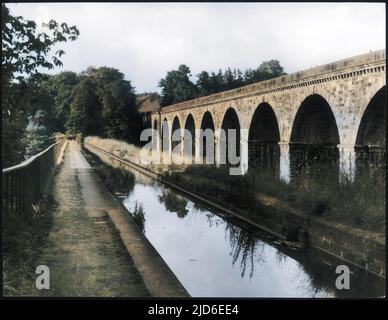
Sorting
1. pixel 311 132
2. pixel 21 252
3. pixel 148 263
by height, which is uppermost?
pixel 311 132

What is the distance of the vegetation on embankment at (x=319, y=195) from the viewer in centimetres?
730

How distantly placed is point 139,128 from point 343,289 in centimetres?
3263

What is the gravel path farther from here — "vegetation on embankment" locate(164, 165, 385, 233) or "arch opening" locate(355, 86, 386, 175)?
"arch opening" locate(355, 86, 386, 175)

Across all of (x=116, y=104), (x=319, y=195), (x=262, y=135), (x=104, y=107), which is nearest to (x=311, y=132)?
(x=262, y=135)

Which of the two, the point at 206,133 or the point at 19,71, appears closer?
the point at 19,71

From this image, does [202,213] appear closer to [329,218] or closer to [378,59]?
[329,218]

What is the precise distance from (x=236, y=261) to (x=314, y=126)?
8417mm

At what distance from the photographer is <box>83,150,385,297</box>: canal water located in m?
5.99

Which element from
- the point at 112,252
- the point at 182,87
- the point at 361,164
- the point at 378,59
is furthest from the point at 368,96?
the point at 182,87

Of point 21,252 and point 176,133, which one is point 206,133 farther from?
point 21,252

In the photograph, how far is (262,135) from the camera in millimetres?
19062

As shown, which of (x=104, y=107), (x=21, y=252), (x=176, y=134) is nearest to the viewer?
(x=21, y=252)

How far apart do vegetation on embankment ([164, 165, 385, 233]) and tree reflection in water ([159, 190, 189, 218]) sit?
83 centimetres

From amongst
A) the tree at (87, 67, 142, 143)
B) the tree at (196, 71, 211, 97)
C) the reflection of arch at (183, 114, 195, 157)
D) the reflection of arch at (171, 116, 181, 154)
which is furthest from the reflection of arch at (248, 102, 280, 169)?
the tree at (196, 71, 211, 97)
